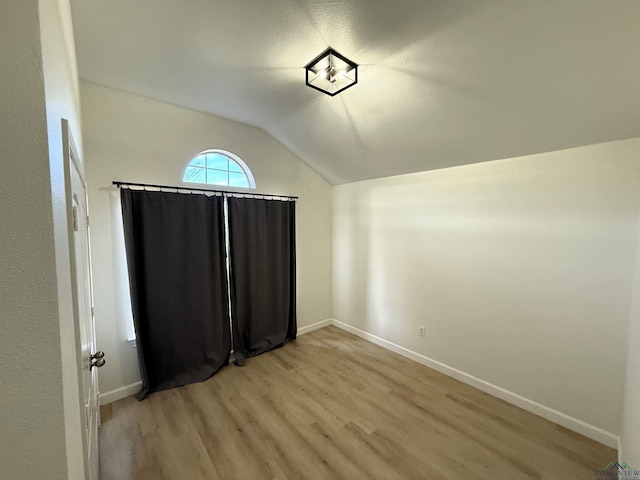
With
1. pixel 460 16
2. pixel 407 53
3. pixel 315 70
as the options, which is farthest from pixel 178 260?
pixel 460 16

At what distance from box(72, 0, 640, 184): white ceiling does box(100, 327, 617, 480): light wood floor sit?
88.1 inches

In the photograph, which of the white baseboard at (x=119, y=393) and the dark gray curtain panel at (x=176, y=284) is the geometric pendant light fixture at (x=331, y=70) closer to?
the dark gray curtain panel at (x=176, y=284)

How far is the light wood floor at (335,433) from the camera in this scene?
1.70m

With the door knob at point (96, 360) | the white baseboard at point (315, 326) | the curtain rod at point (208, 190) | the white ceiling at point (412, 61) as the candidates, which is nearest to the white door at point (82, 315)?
the door knob at point (96, 360)

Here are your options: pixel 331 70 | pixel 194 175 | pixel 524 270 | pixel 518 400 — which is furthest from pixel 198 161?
pixel 518 400

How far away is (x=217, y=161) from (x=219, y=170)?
104mm

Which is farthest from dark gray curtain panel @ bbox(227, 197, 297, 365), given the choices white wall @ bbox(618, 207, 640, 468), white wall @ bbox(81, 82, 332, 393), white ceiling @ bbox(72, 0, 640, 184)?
white wall @ bbox(618, 207, 640, 468)

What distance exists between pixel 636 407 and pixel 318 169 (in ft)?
11.3

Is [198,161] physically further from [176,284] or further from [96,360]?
[96,360]

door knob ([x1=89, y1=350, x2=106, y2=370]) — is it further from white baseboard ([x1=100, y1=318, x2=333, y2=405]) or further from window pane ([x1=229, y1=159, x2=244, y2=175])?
window pane ([x1=229, y1=159, x2=244, y2=175])

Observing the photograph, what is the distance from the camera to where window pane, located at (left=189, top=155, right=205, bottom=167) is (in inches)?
109

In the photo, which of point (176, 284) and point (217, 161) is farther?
point (217, 161)

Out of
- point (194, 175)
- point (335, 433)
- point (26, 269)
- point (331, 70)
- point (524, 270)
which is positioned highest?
point (331, 70)

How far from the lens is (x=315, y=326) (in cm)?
393
